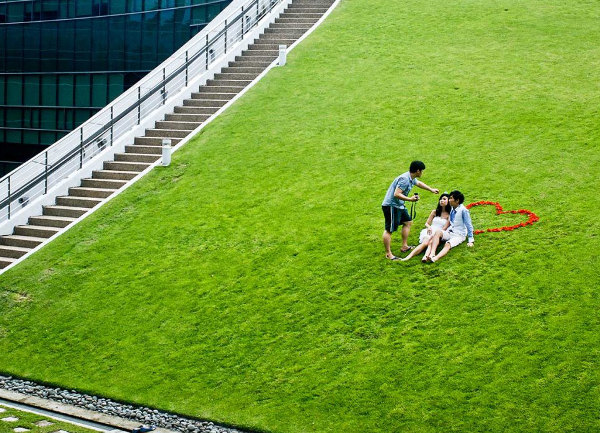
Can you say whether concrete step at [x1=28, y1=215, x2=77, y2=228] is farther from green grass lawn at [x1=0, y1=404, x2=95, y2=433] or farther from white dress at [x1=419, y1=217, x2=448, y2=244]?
white dress at [x1=419, y1=217, x2=448, y2=244]

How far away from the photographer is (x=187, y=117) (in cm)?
2338

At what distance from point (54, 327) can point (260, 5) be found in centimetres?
1777

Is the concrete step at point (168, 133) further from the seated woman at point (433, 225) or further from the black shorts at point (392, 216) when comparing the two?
the seated woman at point (433, 225)

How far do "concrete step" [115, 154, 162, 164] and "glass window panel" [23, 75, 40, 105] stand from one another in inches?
617

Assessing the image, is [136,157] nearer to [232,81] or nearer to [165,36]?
[232,81]

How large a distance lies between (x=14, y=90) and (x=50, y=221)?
61.2 feet

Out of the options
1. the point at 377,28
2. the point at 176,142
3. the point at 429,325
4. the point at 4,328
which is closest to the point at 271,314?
the point at 429,325

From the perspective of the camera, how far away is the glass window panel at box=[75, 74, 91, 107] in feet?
112

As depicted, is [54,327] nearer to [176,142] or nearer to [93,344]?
[93,344]

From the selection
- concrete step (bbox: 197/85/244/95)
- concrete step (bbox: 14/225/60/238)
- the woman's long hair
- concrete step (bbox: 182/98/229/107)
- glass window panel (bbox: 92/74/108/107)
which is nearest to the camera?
the woman's long hair

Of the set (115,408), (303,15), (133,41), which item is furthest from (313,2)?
(115,408)

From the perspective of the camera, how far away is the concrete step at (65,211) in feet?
64.7

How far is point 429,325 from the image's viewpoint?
13.0 meters

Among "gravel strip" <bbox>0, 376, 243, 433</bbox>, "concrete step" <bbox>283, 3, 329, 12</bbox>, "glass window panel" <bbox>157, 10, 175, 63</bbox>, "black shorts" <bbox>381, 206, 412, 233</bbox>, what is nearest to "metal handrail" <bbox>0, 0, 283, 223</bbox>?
"concrete step" <bbox>283, 3, 329, 12</bbox>
